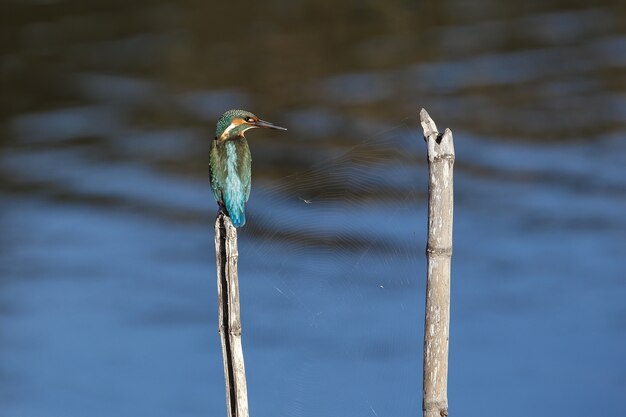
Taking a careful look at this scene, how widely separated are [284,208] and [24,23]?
7.39m

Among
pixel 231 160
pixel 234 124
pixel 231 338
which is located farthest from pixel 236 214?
pixel 231 338

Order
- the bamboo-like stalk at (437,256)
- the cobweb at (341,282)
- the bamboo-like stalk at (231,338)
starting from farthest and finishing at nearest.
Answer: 1. the cobweb at (341,282)
2. the bamboo-like stalk at (231,338)
3. the bamboo-like stalk at (437,256)

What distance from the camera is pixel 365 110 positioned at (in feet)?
31.5

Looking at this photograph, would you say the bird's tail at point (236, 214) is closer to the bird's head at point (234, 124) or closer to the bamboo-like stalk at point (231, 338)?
the bird's head at point (234, 124)

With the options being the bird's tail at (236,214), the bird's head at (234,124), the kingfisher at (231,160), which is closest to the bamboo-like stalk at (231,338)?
the bird's tail at (236,214)

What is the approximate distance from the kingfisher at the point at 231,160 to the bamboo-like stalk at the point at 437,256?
121 cm

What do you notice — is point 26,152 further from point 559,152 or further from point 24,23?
point 559,152

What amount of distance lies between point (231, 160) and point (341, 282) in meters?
→ 0.81

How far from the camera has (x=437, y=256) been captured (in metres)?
3.10

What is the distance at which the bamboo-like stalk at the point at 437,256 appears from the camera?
3.05 metres

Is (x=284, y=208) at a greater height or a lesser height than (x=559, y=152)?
lesser

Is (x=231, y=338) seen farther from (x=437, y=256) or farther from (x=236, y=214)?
(x=236, y=214)

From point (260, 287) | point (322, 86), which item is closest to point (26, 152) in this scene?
point (322, 86)

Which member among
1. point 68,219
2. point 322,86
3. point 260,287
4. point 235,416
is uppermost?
point 322,86
